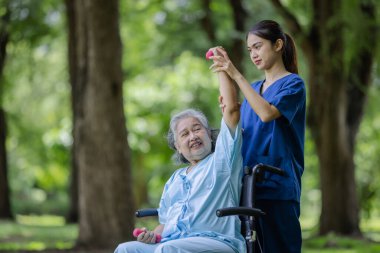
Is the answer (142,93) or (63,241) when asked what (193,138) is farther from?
(142,93)

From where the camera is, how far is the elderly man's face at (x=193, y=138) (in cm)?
420

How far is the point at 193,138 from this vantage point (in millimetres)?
4191

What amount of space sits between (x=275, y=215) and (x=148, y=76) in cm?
2171

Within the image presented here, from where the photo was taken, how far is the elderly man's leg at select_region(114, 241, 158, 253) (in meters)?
4.02

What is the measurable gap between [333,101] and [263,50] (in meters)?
8.62

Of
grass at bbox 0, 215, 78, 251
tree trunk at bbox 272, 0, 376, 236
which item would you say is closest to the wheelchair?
grass at bbox 0, 215, 78, 251

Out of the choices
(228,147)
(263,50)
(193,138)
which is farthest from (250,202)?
(263,50)

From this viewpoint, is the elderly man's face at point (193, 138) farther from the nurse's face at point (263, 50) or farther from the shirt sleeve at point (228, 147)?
the nurse's face at point (263, 50)

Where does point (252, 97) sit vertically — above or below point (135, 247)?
above

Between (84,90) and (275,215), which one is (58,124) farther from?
(275,215)

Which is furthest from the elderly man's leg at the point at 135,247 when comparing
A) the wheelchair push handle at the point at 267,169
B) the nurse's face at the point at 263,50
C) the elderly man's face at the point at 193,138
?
the nurse's face at the point at 263,50

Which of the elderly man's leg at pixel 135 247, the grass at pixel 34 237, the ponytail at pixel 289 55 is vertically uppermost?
the ponytail at pixel 289 55

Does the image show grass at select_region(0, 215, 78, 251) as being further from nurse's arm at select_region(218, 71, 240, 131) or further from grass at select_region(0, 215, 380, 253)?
nurse's arm at select_region(218, 71, 240, 131)

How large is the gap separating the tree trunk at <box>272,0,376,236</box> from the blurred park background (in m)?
0.02
